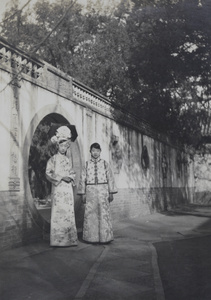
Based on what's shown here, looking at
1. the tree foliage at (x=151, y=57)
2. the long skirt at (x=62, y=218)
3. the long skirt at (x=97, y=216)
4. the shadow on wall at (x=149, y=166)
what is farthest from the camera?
the shadow on wall at (x=149, y=166)

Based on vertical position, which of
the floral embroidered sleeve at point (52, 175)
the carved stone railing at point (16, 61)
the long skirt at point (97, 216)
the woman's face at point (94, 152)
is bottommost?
the long skirt at point (97, 216)

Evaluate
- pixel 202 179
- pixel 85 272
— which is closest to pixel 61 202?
pixel 85 272

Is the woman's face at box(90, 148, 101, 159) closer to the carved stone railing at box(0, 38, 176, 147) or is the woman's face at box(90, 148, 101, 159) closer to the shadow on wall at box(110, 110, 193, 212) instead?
the carved stone railing at box(0, 38, 176, 147)

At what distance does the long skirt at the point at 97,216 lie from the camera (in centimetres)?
680

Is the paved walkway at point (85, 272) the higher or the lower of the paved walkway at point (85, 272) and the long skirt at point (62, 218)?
the lower

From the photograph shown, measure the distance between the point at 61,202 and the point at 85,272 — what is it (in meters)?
1.92

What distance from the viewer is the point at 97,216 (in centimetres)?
689

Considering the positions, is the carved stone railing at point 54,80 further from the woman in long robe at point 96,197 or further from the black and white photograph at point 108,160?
the woman in long robe at point 96,197

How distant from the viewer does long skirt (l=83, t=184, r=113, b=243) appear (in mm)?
6801

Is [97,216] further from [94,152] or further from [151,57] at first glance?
[151,57]

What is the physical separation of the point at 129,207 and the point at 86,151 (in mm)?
3753

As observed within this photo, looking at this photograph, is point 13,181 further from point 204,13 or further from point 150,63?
point 150,63

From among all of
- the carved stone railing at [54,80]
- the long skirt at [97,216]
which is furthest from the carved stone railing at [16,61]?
the long skirt at [97,216]

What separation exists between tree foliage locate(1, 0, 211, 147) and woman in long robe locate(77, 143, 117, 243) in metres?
2.93
